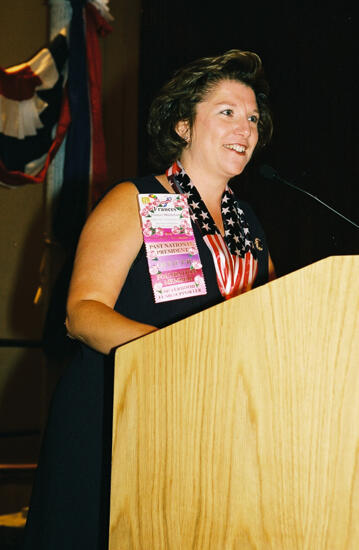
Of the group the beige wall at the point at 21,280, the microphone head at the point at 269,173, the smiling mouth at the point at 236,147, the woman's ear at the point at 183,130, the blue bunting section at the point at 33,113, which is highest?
the blue bunting section at the point at 33,113

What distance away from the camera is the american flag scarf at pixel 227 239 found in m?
1.48

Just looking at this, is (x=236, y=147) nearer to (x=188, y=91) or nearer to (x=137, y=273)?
(x=188, y=91)

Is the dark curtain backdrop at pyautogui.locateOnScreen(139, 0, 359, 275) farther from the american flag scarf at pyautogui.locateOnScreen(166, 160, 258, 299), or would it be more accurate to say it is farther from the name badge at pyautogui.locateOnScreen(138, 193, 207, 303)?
the name badge at pyautogui.locateOnScreen(138, 193, 207, 303)

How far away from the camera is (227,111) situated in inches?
64.7

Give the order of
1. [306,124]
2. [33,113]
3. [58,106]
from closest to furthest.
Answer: [306,124]
[33,113]
[58,106]

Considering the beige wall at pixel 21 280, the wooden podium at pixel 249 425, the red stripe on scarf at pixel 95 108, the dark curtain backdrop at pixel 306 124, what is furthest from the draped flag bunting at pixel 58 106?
the wooden podium at pixel 249 425

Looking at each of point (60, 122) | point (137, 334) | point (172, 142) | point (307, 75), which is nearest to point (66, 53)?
point (60, 122)

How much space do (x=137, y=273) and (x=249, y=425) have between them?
627 millimetres

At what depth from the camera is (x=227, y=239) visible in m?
1.59

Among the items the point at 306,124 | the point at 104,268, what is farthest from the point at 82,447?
the point at 306,124

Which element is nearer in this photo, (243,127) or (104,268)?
(104,268)

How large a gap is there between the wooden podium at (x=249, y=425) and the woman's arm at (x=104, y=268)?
0.20 meters

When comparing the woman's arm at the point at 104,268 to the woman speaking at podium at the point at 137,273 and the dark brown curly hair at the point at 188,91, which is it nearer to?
the woman speaking at podium at the point at 137,273

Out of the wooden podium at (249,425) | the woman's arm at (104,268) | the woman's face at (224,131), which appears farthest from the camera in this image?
the woman's face at (224,131)
